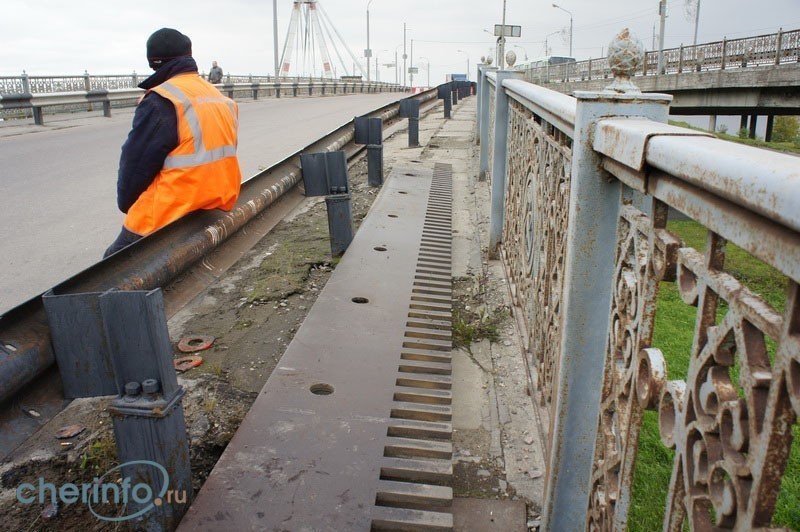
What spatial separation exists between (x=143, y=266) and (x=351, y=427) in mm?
992

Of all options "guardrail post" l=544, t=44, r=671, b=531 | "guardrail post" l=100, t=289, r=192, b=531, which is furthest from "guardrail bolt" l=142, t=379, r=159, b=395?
"guardrail post" l=544, t=44, r=671, b=531

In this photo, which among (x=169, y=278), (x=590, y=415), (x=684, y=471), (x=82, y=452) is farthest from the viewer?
(x=82, y=452)

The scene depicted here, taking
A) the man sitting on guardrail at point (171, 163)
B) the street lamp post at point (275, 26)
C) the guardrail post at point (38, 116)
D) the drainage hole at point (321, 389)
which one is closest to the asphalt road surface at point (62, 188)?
the guardrail post at point (38, 116)

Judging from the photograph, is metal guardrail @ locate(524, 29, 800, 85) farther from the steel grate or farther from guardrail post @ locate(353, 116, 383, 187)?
the steel grate

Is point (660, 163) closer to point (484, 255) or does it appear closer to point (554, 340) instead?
point (554, 340)

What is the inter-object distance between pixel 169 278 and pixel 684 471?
195 cm

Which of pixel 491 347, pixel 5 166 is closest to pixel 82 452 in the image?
pixel 491 347

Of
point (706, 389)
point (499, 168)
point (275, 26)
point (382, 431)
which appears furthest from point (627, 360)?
point (275, 26)

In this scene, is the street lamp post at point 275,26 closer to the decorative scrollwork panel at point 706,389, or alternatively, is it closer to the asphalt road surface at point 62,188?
the asphalt road surface at point 62,188

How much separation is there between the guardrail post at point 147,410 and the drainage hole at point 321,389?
0.74 metres

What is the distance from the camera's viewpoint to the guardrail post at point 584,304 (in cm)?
185

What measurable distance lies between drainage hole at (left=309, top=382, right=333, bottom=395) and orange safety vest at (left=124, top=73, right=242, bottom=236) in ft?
4.70

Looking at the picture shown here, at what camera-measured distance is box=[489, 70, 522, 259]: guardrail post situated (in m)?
5.65

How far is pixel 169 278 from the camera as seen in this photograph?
2.53 meters
